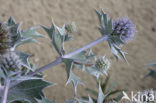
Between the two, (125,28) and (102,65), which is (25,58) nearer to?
(102,65)

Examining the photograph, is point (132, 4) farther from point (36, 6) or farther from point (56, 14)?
point (36, 6)

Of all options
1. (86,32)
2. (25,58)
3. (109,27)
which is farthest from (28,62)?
(86,32)

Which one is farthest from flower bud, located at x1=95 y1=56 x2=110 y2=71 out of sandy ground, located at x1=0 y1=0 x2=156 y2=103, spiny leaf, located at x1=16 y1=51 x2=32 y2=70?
sandy ground, located at x1=0 y1=0 x2=156 y2=103

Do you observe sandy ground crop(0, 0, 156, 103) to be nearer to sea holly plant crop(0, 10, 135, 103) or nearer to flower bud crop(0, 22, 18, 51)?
sea holly plant crop(0, 10, 135, 103)

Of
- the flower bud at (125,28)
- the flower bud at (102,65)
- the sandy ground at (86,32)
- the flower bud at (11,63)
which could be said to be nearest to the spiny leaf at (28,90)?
the flower bud at (11,63)

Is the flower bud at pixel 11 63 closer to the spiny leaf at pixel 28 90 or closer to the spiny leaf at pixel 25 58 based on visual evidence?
the spiny leaf at pixel 25 58

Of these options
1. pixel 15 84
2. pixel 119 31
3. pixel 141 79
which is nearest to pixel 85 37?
pixel 141 79
